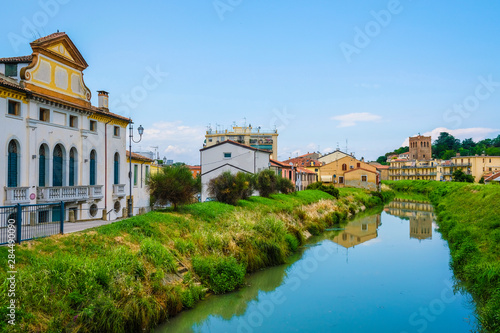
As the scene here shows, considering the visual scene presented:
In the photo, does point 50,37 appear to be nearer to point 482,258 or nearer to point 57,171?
point 57,171

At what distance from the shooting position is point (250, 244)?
2114 centimetres

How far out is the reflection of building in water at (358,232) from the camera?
31544mm

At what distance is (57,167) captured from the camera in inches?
939

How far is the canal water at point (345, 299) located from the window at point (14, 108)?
13945 mm

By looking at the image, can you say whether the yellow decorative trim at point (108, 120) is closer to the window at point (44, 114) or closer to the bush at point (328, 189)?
the window at point (44, 114)

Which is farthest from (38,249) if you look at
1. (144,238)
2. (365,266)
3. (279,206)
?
(279,206)

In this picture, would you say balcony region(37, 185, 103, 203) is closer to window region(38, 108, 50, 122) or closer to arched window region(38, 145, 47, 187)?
arched window region(38, 145, 47, 187)

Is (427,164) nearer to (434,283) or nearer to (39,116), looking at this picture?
(434,283)

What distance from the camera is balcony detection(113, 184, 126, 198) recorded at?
29.8 m

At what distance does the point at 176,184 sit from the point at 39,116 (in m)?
8.65

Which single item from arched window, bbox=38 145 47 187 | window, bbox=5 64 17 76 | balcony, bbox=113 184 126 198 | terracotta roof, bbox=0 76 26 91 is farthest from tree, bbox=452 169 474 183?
terracotta roof, bbox=0 76 26 91

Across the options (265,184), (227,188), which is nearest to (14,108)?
(227,188)

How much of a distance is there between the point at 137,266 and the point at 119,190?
17802 millimetres

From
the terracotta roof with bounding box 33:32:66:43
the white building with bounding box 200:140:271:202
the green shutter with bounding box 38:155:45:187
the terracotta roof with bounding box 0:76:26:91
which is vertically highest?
the terracotta roof with bounding box 33:32:66:43
